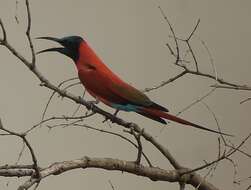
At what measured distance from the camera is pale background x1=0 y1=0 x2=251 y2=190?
4.07 feet

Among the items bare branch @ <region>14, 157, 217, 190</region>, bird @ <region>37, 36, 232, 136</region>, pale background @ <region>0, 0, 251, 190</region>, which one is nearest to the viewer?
bare branch @ <region>14, 157, 217, 190</region>

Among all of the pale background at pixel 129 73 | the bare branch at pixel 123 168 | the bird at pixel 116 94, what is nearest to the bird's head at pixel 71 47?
the bird at pixel 116 94

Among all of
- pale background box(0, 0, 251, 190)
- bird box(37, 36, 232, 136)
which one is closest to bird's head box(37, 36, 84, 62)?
bird box(37, 36, 232, 136)

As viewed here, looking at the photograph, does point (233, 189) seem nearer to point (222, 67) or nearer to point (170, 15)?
point (222, 67)

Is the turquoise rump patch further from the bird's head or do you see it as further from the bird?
the bird's head

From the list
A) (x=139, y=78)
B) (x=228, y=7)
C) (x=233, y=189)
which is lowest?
(x=233, y=189)

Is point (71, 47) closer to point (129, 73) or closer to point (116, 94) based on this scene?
point (116, 94)

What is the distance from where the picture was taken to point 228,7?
1.44 m

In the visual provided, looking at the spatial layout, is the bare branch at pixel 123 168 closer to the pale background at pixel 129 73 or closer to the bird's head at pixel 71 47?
the bird's head at pixel 71 47

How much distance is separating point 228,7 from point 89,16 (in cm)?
39

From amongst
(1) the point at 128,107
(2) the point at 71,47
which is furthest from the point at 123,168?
(2) the point at 71,47

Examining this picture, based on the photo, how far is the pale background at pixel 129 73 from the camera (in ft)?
4.07

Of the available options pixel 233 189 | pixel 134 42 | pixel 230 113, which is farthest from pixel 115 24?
pixel 233 189

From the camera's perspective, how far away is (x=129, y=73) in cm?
134
